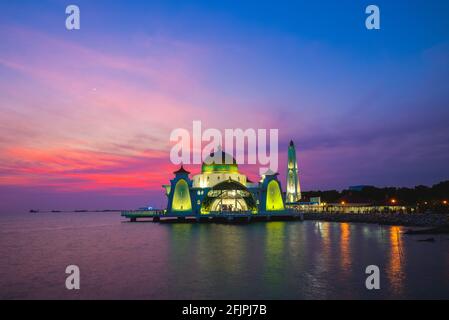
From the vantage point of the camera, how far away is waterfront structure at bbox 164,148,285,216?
75.2 metres

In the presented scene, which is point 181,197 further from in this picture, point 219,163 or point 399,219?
point 399,219

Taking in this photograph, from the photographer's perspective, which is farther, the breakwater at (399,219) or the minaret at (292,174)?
the minaret at (292,174)

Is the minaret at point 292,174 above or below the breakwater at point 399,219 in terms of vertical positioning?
above

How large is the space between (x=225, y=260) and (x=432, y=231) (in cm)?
2837

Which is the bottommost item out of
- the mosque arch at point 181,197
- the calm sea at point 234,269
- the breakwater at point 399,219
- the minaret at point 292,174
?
the calm sea at point 234,269

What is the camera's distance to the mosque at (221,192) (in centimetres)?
7531

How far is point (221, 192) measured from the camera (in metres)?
78.4

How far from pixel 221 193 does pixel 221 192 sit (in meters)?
0.20

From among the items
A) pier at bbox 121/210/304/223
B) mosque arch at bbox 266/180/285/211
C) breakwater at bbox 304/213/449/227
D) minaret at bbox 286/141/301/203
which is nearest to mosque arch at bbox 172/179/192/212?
pier at bbox 121/210/304/223

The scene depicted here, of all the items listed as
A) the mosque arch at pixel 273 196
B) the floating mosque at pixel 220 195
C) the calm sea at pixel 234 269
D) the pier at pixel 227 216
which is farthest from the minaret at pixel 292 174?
the calm sea at pixel 234 269

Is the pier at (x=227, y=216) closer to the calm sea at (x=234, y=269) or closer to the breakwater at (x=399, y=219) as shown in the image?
the breakwater at (x=399, y=219)

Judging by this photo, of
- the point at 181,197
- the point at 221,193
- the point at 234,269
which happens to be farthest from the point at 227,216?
the point at 234,269

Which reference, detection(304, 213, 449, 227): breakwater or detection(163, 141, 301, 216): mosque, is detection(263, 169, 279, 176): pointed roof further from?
detection(304, 213, 449, 227): breakwater
